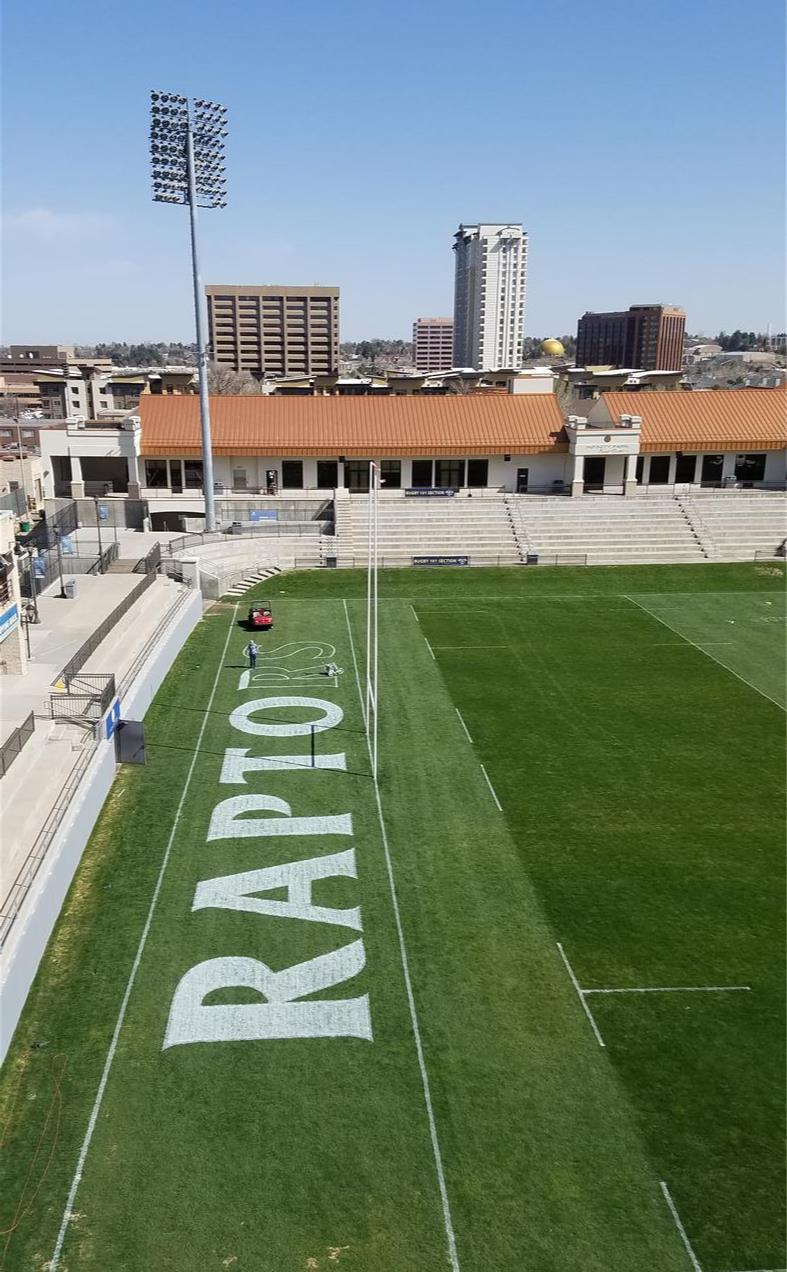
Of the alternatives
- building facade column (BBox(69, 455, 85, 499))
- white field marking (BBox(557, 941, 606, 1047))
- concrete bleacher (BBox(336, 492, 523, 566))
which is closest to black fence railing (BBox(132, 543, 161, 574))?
concrete bleacher (BBox(336, 492, 523, 566))

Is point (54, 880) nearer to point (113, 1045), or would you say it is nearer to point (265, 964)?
point (113, 1045)

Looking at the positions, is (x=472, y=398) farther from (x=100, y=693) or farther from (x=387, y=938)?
(x=387, y=938)

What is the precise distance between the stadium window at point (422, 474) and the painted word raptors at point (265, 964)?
120 ft

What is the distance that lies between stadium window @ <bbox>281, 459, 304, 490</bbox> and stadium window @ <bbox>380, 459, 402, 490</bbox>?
5.34 meters

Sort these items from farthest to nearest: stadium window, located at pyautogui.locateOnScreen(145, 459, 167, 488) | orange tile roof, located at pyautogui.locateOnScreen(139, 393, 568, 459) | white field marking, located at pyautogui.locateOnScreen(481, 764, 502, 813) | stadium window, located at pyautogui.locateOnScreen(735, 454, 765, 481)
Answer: stadium window, located at pyautogui.locateOnScreen(735, 454, 765, 481)
stadium window, located at pyautogui.locateOnScreen(145, 459, 167, 488)
orange tile roof, located at pyautogui.locateOnScreen(139, 393, 568, 459)
white field marking, located at pyautogui.locateOnScreen(481, 764, 502, 813)

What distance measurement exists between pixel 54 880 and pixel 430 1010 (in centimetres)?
844

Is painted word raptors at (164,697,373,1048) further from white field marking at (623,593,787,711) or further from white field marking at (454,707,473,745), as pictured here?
white field marking at (623,593,787,711)

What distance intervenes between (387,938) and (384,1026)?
2624 millimetres

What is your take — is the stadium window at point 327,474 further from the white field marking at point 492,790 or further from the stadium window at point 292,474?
the white field marking at point 492,790

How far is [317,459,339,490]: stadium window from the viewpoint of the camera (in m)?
60.8

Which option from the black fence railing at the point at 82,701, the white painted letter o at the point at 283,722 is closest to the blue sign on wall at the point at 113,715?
the black fence railing at the point at 82,701

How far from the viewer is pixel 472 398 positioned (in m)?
63.1

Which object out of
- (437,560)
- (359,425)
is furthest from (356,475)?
(437,560)

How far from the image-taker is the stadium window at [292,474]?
60625 mm
